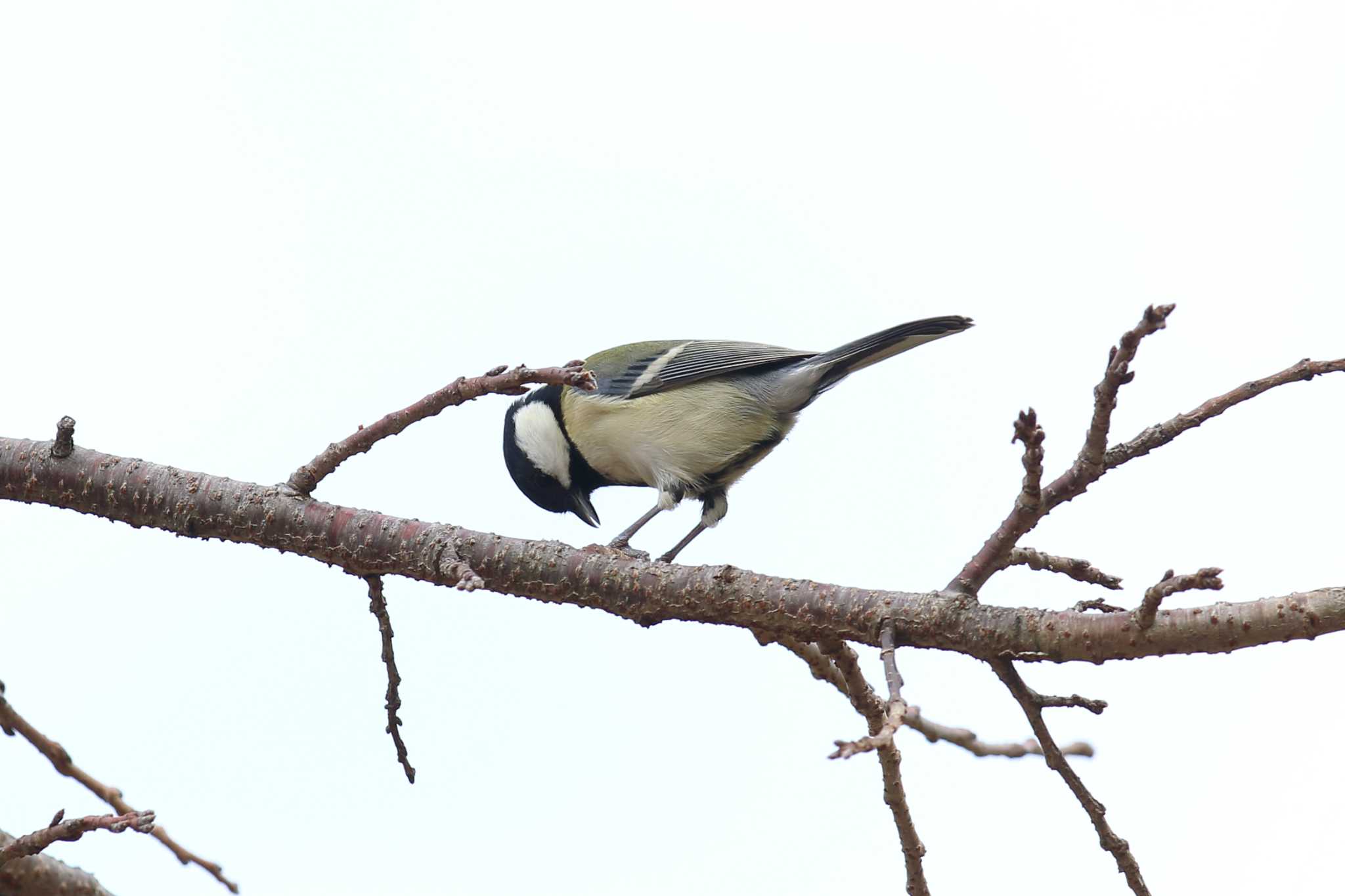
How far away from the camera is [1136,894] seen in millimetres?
2594

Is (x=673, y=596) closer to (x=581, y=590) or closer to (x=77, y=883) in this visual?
(x=581, y=590)

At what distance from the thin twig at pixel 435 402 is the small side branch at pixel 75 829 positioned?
1062 mm

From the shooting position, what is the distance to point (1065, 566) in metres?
3.00

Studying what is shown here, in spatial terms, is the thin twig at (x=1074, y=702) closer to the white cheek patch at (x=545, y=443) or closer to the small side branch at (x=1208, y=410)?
the small side branch at (x=1208, y=410)

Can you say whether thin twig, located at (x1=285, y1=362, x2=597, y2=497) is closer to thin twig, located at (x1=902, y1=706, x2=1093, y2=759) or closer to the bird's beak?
thin twig, located at (x1=902, y1=706, x2=1093, y2=759)

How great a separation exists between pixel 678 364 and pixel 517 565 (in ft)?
8.99

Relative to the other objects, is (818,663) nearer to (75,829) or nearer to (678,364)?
(75,829)

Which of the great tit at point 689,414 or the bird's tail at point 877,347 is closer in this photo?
the bird's tail at point 877,347

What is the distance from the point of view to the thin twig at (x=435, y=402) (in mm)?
2758

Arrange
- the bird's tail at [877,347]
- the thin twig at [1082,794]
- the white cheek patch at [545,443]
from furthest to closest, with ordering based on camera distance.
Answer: the white cheek patch at [545,443] → the bird's tail at [877,347] → the thin twig at [1082,794]

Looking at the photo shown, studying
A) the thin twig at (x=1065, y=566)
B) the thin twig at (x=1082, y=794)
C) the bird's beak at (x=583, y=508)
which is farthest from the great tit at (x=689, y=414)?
the thin twig at (x=1082, y=794)

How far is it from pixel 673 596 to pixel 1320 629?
57.8 inches

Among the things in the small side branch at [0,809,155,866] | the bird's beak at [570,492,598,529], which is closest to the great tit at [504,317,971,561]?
the bird's beak at [570,492,598,529]

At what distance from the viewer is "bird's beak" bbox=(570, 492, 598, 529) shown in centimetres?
633
